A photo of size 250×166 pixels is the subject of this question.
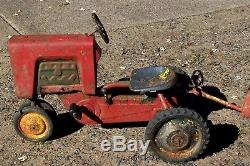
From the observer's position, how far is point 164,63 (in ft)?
22.1

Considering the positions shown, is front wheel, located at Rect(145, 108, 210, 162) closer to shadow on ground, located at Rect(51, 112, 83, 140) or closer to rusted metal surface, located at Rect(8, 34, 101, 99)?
rusted metal surface, located at Rect(8, 34, 101, 99)

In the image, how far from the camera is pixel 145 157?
4934 millimetres

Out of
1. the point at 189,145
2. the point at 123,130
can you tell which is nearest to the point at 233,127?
the point at 189,145

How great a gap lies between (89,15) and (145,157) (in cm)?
410

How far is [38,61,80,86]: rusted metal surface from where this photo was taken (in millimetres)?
4746

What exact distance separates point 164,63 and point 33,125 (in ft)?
8.08

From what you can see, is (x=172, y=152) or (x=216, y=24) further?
(x=216, y=24)

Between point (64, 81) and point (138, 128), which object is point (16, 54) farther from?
point (138, 128)

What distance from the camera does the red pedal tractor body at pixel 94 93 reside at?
4621 mm

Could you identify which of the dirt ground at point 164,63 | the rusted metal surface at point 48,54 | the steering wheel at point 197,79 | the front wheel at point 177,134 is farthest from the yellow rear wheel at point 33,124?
the steering wheel at point 197,79

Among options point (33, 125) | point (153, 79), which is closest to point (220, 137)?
point (153, 79)

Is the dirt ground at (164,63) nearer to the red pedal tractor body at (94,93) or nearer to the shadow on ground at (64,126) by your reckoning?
the shadow on ground at (64,126)

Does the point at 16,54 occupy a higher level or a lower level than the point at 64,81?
higher

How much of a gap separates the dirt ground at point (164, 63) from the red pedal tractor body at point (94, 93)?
0.25 meters
